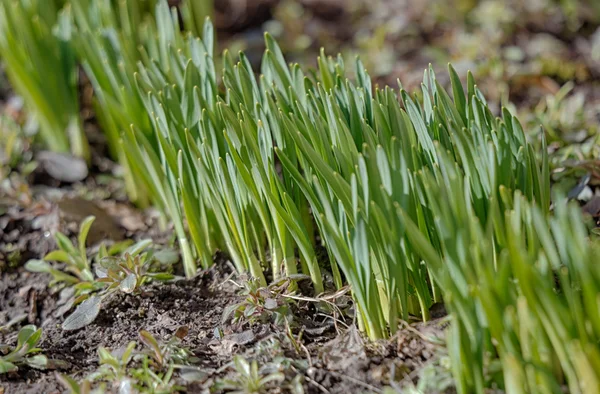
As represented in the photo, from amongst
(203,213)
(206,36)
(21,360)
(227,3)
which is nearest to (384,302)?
(203,213)

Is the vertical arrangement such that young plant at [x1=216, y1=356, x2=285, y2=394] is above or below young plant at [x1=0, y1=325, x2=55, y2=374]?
below

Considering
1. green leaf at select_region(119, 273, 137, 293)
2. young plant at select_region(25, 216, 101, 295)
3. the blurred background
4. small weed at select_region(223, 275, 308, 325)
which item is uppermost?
the blurred background

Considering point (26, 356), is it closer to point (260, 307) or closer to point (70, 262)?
point (70, 262)

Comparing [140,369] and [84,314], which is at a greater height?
[84,314]

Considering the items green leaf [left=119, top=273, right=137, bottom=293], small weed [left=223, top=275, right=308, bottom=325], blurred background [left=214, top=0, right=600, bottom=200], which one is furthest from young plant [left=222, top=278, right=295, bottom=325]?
blurred background [left=214, top=0, right=600, bottom=200]

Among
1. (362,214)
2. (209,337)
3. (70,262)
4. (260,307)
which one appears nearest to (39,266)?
(70,262)

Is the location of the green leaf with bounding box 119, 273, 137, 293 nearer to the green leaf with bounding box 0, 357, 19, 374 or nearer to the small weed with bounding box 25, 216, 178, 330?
the small weed with bounding box 25, 216, 178, 330
